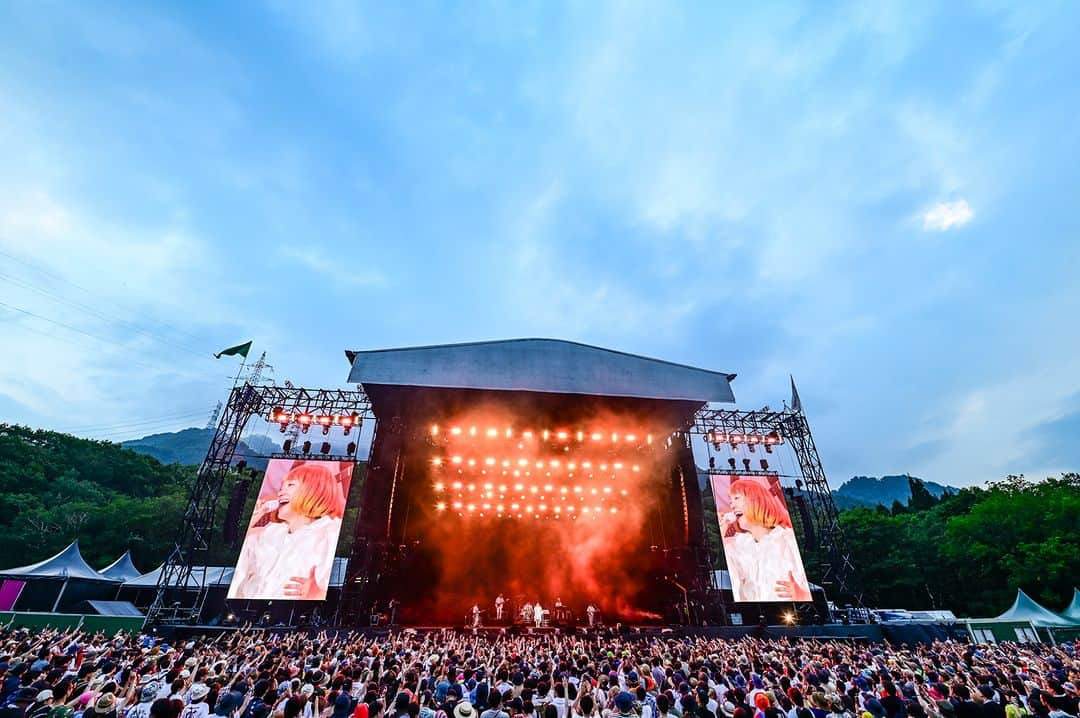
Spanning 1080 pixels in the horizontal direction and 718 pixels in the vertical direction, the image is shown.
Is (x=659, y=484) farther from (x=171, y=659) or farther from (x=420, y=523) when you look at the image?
(x=171, y=659)

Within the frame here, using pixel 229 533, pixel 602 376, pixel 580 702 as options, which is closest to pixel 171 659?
pixel 580 702

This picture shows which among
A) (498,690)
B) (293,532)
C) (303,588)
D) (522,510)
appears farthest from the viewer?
(522,510)

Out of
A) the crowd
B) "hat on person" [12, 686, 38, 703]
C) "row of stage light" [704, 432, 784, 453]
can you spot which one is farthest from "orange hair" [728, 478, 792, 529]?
"hat on person" [12, 686, 38, 703]

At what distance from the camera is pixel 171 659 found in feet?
26.2

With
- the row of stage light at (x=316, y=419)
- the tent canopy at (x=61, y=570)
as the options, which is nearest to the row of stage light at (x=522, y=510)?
the row of stage light at (x=316, y=419)

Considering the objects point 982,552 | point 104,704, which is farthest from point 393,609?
point 982,552

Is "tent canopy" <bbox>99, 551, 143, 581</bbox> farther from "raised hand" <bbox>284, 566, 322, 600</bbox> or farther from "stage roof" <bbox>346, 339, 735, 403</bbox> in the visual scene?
"stage roof" <bbox>346, 339, 735, 403</bbox>

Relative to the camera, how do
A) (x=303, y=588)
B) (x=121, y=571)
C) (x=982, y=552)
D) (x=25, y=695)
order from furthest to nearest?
(x=982, y=552), (x=121, y=571), (x=303, y=588), (x=25, y=695)

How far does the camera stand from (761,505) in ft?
61.4

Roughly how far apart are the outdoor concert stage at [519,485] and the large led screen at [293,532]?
33cm

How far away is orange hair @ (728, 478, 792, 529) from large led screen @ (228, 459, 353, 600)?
1541cm

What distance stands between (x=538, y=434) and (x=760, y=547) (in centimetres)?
963

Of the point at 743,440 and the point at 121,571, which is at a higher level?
the point at 743,440

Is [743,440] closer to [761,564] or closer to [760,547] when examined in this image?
A: [760,547]
